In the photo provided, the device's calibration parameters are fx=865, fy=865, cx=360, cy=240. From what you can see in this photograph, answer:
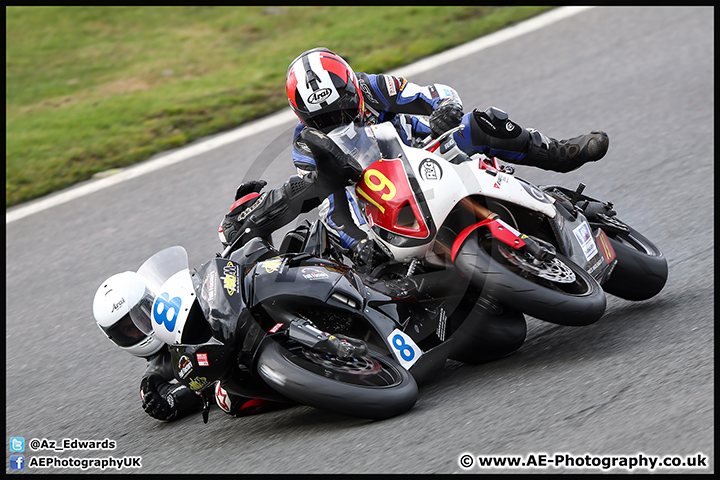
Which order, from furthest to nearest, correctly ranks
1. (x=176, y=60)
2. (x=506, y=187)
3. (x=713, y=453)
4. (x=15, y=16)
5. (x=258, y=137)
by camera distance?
(x=15, y=16)
(x=176, y=60)
(x=258, y=137)
(x=506, y=187)
(x=713, y=453)

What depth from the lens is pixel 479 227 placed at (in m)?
3.71

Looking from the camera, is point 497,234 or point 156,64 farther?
point 156,64

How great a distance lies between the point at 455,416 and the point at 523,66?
5.65 meters

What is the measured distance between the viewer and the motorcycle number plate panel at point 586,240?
3.99m

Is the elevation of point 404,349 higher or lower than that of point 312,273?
lower

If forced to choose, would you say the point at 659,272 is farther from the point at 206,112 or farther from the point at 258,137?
the point at 206,112

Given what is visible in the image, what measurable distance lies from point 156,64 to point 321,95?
22.8 ft

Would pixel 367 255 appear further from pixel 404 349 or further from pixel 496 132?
pixel 496 132

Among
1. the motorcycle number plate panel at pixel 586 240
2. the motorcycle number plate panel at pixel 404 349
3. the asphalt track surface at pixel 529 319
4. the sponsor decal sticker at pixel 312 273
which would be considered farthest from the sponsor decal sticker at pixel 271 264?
the motorcycle number plate panel at pixel 586 240

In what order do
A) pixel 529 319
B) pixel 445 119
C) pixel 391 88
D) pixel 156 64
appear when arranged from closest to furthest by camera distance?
1. pixel 445 119
2. pixel 529 319
3. pixel 391 88
4. pixel 156 64

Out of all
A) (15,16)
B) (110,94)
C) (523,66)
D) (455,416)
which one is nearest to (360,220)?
(455,416)

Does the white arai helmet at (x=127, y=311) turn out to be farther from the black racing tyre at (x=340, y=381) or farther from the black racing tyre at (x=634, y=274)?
the black racing tyre at (x=634, y=274)

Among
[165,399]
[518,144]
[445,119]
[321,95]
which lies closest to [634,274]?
[518,144]

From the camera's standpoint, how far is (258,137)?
7871 millimetres
